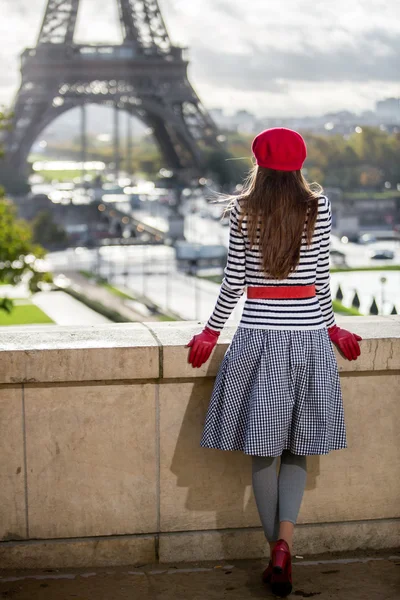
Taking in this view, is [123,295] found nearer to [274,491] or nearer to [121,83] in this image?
[121,83]

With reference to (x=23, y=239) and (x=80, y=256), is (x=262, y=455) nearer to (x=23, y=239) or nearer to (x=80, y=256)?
(x=23, y=239)

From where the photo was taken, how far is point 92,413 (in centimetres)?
385

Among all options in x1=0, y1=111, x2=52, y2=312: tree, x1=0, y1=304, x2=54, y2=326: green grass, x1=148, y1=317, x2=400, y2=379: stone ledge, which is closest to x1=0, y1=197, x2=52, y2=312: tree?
x1=0, y1=111, x2=52, y2=312: tree

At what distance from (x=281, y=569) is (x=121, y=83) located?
56.9m

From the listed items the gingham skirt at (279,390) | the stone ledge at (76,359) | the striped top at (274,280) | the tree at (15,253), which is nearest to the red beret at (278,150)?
the striped top at (274,280)

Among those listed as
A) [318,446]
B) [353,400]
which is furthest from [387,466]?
[318,446]

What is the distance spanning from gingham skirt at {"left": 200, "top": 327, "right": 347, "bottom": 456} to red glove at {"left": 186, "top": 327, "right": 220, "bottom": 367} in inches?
4.9

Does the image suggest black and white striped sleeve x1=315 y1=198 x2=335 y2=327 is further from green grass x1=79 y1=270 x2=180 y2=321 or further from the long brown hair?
green grass x1=79 y1=270 x2=180 y2=321

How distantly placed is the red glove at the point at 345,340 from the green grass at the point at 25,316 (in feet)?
93.2

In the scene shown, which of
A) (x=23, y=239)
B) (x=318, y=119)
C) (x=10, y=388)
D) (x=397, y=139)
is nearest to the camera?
(x=10, y=388)

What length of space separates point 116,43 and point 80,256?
37.8ft

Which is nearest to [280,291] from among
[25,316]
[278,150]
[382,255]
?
[278,150]

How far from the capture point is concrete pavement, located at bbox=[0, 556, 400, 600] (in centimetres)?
362

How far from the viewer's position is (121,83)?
193 ft
